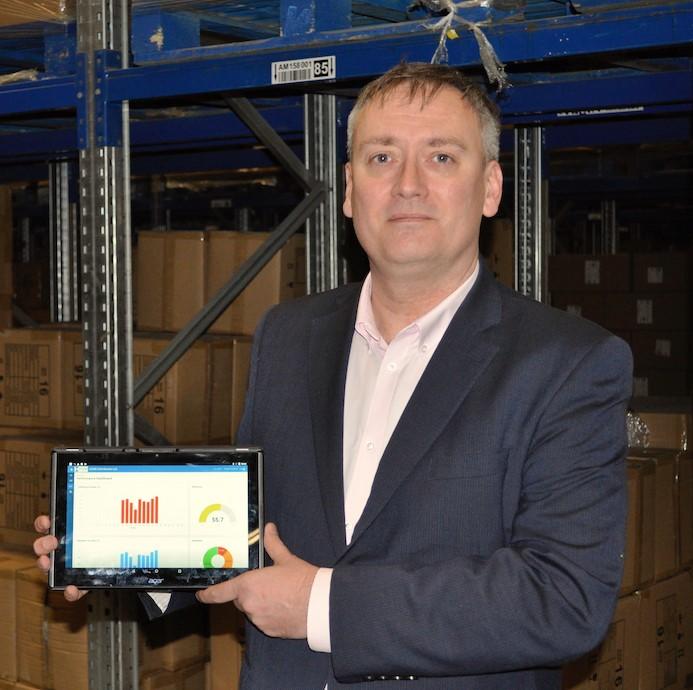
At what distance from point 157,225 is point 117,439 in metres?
7.04

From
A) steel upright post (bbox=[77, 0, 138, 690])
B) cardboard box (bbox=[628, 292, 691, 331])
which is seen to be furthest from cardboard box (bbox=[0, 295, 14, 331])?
cardboard box (bbox=[628, 292, 691, 331])

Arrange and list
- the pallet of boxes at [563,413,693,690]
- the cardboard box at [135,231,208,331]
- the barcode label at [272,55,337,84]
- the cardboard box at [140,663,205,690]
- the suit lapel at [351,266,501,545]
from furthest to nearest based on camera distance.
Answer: the cardboard box at [135,231,208,331] < the cardboard box at [140,663,205,690] < the pallet of boxes at [563,413,693,690] < the barcode label at [272,55,337,84] < the suit lapel at [351,266,501,545]

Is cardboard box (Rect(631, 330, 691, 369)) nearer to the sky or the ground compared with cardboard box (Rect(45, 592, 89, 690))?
nearer to the sky

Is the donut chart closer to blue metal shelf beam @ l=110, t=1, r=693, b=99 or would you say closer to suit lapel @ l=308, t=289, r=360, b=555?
suit lapel @ l=308, t=289, r=360, b=555

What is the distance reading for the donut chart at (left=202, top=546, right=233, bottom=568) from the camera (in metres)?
2.08

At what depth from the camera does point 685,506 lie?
14.7ft

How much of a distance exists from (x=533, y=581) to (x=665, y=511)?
2816 millimetres

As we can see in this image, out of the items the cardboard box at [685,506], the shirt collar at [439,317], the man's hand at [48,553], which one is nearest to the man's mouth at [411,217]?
the shirt collar at [439,317]

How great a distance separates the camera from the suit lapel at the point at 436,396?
183 cm

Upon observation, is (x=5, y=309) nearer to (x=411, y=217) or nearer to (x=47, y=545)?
(x=47, y=545)

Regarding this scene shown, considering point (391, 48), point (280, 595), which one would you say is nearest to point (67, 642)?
point (391, 48)

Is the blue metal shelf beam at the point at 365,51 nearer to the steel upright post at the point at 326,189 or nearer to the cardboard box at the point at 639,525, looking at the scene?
the steel upright post at the point at 326,189

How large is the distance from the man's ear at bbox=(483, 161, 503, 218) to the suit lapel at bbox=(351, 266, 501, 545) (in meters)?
0.21

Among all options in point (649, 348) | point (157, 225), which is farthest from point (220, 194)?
point (649, 348)
